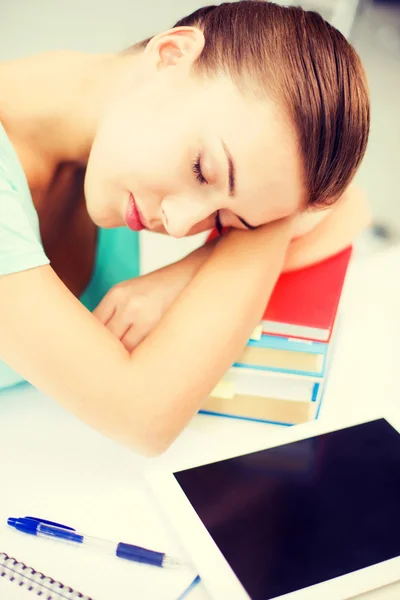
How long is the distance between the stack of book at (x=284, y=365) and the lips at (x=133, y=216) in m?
0.18

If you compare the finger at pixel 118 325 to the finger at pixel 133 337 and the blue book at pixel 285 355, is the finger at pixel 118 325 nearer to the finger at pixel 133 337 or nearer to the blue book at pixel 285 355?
the finger at pixel 133 337

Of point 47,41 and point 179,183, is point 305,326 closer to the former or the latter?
point 179,183

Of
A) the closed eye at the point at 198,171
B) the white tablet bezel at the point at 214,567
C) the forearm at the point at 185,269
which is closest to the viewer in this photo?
the white tablet bezel at the point at 214,567

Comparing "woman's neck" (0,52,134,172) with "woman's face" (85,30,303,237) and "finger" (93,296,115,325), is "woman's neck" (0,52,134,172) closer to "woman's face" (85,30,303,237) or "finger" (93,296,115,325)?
"woman's face" (85,30,303,237)

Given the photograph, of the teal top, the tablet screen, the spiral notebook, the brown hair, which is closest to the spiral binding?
the spiral notebook

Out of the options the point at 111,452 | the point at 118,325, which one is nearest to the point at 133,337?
the point at 118,325

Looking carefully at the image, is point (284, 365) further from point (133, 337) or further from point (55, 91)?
point (55, 91)

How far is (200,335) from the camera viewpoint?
0.55 meters

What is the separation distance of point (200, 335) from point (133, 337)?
9 centimetres

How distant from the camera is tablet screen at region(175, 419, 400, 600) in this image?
45 centimetres

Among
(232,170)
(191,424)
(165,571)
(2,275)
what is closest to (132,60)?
(232,170)

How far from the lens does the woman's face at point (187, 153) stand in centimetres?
52

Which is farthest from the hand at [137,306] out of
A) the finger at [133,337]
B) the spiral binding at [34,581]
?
the spiral binding at [34,581]

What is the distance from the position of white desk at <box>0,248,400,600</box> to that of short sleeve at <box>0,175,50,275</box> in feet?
0.67
